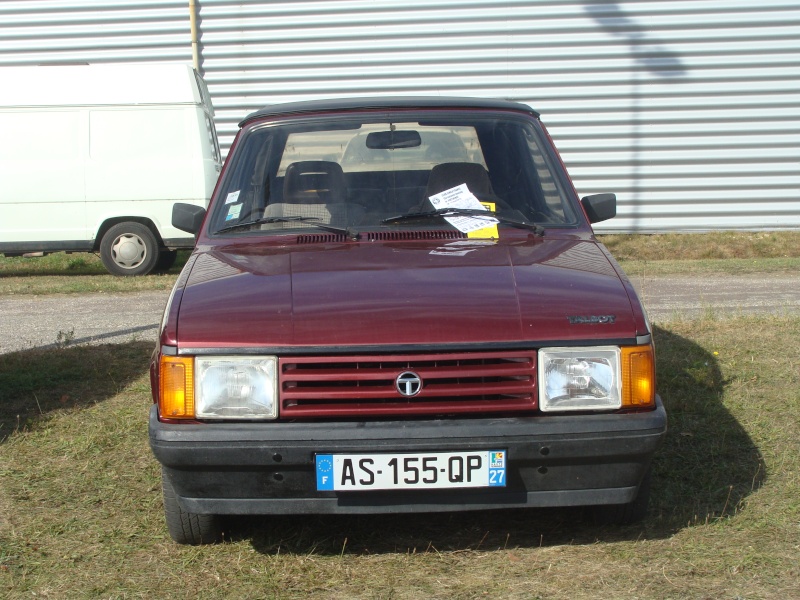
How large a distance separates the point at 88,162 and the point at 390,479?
929 centimetres

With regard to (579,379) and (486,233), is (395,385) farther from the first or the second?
(486,233)

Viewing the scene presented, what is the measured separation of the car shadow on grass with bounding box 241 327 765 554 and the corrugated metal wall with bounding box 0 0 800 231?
9.57 m

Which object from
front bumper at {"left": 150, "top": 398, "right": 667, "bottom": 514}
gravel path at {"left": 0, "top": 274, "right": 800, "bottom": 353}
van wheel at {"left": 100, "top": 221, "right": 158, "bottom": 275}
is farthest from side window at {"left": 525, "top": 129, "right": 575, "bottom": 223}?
van wheel at {"left": 100, "top": 221, "right": 158, "bottom": 275}

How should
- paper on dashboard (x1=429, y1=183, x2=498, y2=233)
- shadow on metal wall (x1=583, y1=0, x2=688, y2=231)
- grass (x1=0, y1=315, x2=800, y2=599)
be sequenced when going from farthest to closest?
shadow on metal wall (x1=583, y1=0, x2=688, y2=231), paper on dashboard (x1=429, y1=183, x2=498, y2=233), grass (x1=0, y1=315, x2=800, y2=599)

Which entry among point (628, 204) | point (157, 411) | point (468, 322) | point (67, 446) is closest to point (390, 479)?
point (468, 322)

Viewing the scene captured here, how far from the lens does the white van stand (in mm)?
11562

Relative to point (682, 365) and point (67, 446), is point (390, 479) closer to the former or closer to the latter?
point (67, 446)

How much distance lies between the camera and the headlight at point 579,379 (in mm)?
3303

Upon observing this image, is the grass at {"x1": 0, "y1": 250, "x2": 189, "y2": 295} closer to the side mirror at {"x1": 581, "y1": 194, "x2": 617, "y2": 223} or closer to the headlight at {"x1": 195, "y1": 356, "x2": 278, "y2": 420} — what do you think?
the side mirror at {"x1": 581, "y1": 194, "x2": 617, "y2": 223}

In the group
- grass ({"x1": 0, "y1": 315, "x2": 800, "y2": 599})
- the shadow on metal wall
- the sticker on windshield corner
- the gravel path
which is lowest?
the gravel path

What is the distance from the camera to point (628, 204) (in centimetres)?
1396

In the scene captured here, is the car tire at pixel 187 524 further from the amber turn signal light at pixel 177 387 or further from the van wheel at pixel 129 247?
the van wheel at pixel 129 247

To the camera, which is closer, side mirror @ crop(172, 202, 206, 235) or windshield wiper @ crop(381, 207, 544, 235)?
windshield wiper @ crop(381, 207, 544, 235)

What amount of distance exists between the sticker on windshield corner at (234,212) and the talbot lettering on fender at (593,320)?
1.76m
